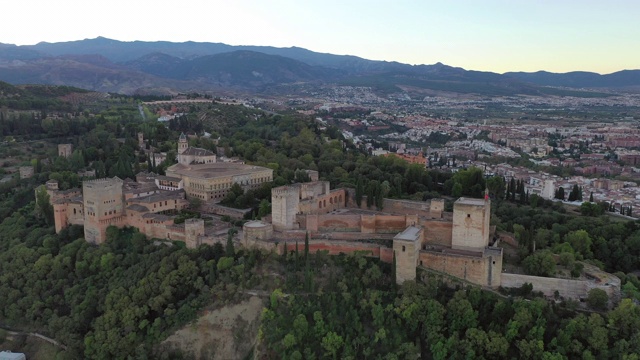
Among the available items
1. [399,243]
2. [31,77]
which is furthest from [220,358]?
[31,77]

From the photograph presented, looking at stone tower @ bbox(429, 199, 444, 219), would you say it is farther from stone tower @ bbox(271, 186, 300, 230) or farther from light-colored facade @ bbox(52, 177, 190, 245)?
light-colored facade @ bbox(52, 177, 190, 245)

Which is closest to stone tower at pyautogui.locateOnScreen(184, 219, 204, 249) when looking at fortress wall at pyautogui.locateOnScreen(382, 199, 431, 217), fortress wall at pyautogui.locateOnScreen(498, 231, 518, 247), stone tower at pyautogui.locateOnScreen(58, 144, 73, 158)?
fortress wall at pyautogui.locateOnScreen(382, 199, 431, 217)

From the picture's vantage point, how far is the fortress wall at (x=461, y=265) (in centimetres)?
2406

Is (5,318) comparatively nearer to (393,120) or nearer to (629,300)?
(629,300)

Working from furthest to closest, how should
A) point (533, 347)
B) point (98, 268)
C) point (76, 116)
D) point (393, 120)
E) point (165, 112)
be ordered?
point (393, 120)
point (165, 112)
point (76, 116)
point (98, 268)
point (533, 347)

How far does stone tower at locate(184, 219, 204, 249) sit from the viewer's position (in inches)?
1090

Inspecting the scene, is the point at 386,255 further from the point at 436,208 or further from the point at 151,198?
the point at 151,198

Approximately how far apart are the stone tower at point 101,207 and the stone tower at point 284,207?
9.28 metres

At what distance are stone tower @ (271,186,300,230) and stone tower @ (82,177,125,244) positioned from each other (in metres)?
9.28

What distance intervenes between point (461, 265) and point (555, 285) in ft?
12.7

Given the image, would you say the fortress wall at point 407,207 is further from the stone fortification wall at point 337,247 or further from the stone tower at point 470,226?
the stone fortification wall at point 337,247

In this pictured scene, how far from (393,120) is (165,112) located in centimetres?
4449

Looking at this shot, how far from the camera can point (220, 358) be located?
24016 millimetres

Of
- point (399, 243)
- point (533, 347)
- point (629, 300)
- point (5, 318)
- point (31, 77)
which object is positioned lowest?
point (5, 318)
